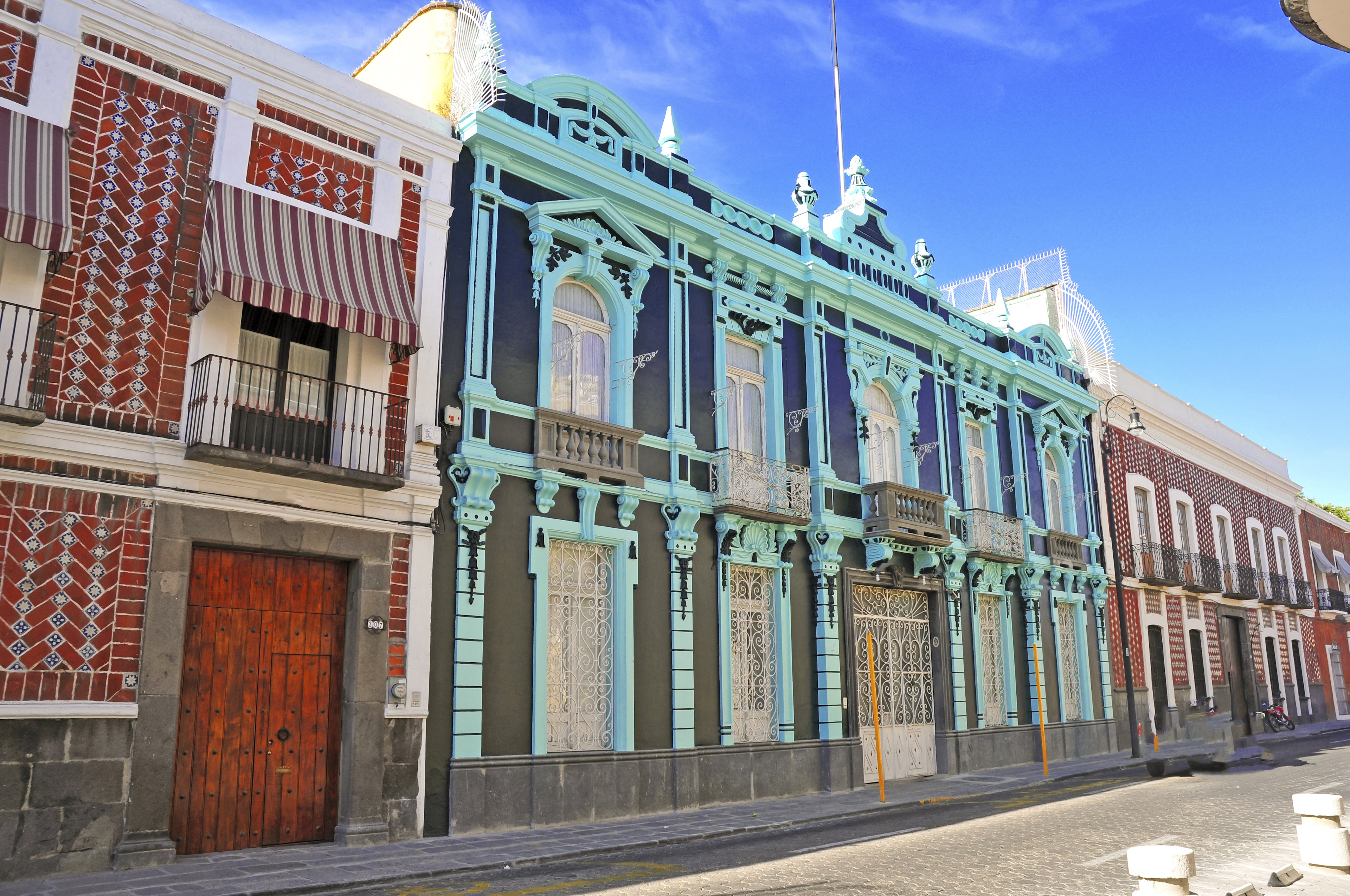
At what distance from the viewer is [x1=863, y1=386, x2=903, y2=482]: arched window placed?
19359mm

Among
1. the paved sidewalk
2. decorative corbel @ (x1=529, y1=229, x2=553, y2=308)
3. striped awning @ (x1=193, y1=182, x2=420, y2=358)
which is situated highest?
decorative corbel @ (x1=529, y1=229, x2=553, y2=308)

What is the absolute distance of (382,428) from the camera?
38.3 ft

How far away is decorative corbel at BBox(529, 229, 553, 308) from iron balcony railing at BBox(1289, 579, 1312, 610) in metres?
32.6

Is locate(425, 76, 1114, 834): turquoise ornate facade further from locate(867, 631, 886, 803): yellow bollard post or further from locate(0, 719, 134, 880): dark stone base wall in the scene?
locate(0, 719, 134, 880): dark stone base wall

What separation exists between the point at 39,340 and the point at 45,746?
3.58m

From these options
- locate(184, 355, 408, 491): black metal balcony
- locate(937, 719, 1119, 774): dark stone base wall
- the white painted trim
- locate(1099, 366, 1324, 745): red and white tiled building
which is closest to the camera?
the white painted trim

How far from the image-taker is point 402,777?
36.9 ft

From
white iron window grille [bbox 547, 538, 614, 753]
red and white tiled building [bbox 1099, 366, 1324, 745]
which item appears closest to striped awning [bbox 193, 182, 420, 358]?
white iron window grille [bbox 547, 538, 614, 753]

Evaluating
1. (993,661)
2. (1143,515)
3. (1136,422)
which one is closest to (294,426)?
(993,661)

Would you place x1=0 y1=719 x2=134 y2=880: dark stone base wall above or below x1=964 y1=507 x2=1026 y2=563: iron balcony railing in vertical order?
below

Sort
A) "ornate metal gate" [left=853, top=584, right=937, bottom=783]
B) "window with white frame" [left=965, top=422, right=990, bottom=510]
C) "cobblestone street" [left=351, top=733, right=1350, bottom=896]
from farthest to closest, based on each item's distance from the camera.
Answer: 1. "window with white frame" [left=965, top=422, right=990, bottom=510]
2. "ornate metal gate" [left=853, top=584, right=937, bottom=783]
3. "cobblestone street" [left=351, top=733, right=1350, bottom=896]

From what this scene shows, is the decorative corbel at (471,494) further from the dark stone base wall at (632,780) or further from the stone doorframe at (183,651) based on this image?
the dark stone base wall at (632,780)

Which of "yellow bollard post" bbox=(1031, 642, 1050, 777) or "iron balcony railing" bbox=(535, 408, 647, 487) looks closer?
"iron balcony railing" bbox=(535, 408, 647, 487)

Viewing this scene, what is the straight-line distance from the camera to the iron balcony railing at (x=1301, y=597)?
119 ft
